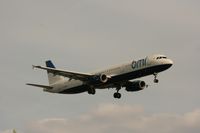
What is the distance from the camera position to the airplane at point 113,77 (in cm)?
13175

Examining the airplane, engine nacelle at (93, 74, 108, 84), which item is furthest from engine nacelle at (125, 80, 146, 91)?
engine nacelle at (93, 74, 108, 84)

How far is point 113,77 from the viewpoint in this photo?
442ft

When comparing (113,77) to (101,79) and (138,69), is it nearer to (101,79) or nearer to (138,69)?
(101,79)

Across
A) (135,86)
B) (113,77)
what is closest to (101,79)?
(113,77)

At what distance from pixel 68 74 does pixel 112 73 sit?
7.87 m

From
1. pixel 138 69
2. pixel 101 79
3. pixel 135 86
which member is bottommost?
pixel 138 69

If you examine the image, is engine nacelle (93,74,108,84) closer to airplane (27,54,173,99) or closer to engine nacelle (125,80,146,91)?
airplane (27,54,173,99)

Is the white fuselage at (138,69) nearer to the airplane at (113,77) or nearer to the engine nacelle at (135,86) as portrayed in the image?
the airplane at (113,77)

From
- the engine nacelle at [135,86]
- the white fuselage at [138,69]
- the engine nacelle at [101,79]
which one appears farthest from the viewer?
the engine nacelle at [135,86]

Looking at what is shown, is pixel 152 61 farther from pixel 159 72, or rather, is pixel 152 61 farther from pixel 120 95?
pixel 120 95

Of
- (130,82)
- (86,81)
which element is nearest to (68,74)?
(86,81)

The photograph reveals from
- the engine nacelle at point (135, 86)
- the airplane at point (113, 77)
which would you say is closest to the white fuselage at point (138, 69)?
the airplane at point (113, 77)

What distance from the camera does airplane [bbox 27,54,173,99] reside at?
132m

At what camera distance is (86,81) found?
139000 millimetres
